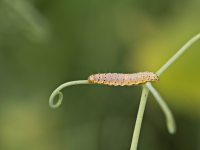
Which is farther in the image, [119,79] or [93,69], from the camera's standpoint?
[93,69]

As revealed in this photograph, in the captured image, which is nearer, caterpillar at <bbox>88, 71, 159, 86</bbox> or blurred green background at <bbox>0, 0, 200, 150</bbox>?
caterpillar at <bbox>88, 71, 159, 86</bbox>

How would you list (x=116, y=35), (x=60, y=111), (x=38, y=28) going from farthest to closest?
(x=116, y=35), (x=60, y=111), (x=38, y=28)

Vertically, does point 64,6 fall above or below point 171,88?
above

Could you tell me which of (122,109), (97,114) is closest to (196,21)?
(122,109)

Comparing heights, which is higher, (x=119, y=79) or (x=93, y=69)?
(x=93, y=69)

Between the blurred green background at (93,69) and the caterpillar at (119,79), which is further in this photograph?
the blurred green background at (93,69)

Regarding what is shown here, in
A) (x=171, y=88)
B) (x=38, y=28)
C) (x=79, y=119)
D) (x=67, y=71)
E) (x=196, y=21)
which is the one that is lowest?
(x=79, y=119)

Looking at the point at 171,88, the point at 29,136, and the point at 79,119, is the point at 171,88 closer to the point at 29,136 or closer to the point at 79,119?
the point at 79,119

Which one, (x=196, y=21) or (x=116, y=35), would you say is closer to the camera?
(x=196, y=21)
